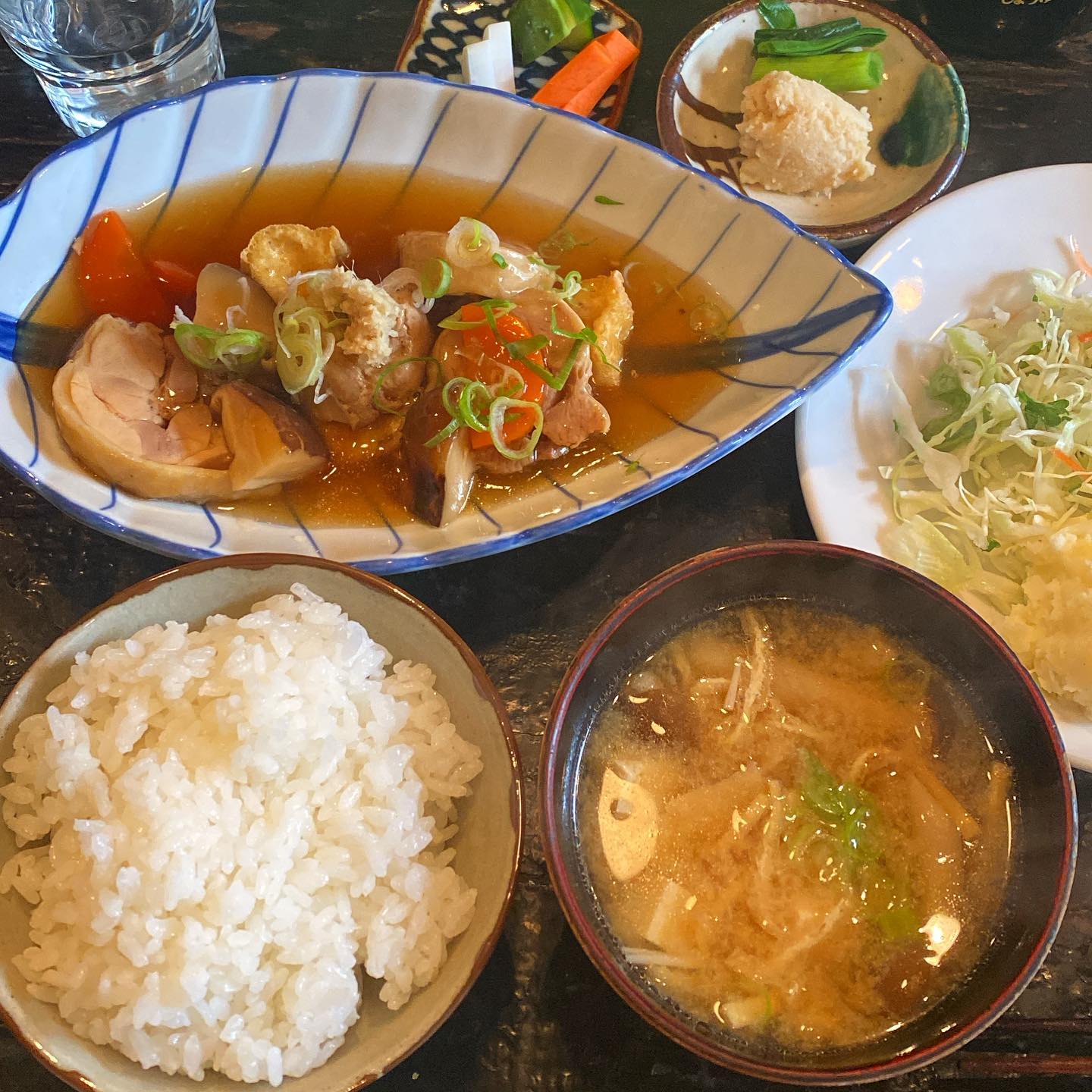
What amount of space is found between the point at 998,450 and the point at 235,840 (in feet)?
6.63

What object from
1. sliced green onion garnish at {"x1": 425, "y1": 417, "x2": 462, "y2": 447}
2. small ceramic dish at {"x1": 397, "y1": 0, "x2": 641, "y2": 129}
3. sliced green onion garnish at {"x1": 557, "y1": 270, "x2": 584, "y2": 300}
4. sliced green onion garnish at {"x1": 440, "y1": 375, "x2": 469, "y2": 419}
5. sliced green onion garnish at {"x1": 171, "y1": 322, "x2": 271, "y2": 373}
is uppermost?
small ceramic dish at {"x1": 397, "y1": 0, "x2": 641, "y2": 129}

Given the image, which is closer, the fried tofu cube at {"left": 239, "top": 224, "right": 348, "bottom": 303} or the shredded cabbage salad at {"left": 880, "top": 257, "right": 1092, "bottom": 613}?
the shredded cabbage salad at {"left": 880, "top": 257, "right": 1092, "bottom": 613}

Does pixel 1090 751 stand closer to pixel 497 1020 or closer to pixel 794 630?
pixel 794 630

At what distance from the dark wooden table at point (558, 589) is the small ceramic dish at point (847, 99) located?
201 mm

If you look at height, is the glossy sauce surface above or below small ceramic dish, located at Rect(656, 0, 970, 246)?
below

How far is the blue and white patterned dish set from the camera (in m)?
2.04

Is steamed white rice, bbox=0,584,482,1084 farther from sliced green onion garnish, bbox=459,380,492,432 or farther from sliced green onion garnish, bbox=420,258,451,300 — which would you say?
sliced green onion garnish, bbox=420,258,451,300

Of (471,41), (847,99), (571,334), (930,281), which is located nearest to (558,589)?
(571,334)

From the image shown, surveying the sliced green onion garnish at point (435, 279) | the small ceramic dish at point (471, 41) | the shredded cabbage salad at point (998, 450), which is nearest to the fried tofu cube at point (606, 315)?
the sliced green onion garnish at point (435, 279)

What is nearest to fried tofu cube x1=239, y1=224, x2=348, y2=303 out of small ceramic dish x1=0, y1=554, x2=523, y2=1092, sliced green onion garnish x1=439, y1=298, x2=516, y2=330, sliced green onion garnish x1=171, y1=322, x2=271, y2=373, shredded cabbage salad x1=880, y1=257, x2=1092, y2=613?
sliced green onion garnish x1=171, y1=322, x2=271, y2=373

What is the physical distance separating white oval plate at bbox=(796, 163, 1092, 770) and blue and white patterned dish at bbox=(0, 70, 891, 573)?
Result: 18 cm

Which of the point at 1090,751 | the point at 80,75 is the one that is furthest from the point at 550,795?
the point at 80,75

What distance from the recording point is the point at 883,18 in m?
2.73

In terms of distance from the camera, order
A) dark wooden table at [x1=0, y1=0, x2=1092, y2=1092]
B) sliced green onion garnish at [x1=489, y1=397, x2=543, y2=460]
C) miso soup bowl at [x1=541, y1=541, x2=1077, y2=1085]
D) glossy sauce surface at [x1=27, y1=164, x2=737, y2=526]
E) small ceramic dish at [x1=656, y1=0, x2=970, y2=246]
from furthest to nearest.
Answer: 1. small ceramic dish at [x1=656, y1=0, x2=970, y2=246]
2. glossy sauce surface at [x1=27, y1=164, x2=737, y2=526]
3. sliced green onion garnish at [x1=489, y1=397, x2=543, y2=460]
4. dark wooden table at [x1=0, y1=0, x2=1092, y2=1092]
5. miso soup bowl at [x1=541, y1=541, x2=1077, y2=1085]
